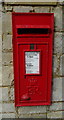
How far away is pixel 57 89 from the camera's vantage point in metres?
2.01

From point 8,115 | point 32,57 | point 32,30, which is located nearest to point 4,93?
point 8,115

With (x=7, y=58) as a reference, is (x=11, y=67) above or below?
below

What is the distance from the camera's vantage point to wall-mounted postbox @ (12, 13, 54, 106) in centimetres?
176

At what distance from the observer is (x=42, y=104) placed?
1.97m

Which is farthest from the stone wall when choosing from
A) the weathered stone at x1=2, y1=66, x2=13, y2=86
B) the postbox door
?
the postbox door

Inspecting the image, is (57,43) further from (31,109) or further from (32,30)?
(31,109)

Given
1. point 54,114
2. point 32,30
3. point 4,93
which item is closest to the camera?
point 32,30

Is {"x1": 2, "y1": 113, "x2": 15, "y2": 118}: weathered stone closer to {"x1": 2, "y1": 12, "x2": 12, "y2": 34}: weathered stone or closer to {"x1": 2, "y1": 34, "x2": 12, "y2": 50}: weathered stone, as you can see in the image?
{"x1": 2, "y1": 34, "x2": 12, "y2": 50}: weathered stone

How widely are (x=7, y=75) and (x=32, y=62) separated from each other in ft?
1.20

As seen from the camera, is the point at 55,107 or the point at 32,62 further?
the point at 55,107

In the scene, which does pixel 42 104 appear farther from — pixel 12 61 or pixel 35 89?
pixel 12 61

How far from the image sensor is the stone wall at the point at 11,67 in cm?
181

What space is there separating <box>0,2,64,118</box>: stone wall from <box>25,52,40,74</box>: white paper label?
0.21 metres

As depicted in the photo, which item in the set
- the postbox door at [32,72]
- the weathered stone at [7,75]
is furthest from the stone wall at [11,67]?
the postbox door at [32,72]
